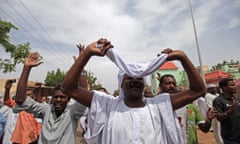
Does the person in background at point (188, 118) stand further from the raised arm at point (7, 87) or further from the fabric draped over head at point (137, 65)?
the raised arm at point (7, 87)

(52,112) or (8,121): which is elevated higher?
(52,112)

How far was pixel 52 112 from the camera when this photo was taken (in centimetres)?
284

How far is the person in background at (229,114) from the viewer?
3.49 meters

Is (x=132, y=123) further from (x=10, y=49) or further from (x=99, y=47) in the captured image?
(x=10, y=49)

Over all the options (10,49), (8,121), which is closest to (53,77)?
(10,49)

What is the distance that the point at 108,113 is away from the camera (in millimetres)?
2045

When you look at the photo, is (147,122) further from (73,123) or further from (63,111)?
(63,111)

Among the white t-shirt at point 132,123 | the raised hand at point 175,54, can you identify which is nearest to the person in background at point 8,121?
the white t-shirt at point 132,123

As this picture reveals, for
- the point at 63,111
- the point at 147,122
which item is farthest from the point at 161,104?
the point at 63,111

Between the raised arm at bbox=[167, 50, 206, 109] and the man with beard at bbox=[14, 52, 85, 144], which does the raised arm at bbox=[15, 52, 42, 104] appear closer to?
the man with beard at bbox=[14, 52, 85, 144]

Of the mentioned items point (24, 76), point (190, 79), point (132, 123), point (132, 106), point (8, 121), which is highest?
point (24, 76)

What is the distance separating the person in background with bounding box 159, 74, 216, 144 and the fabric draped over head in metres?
1.63

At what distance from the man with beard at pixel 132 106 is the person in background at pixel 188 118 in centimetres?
143

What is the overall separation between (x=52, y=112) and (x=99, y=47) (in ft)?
4.33
